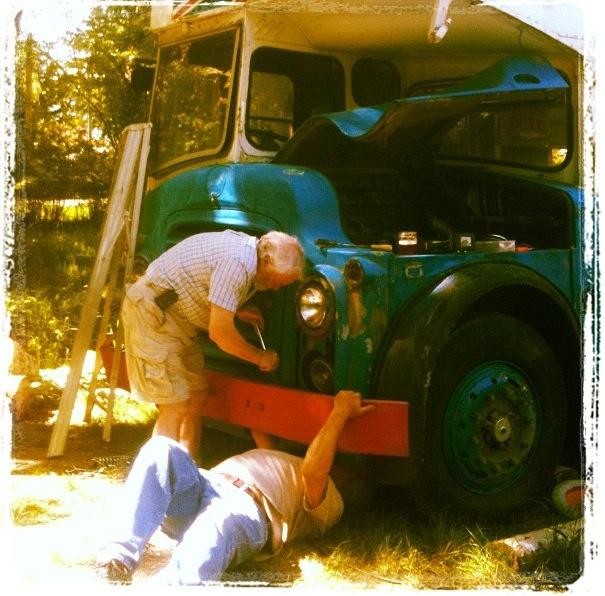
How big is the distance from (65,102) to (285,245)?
4.87 feet

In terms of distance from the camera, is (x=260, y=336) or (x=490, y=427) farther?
(x=260, y=336)

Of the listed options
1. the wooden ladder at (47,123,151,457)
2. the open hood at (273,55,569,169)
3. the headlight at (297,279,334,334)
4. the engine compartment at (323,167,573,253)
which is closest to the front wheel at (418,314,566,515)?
the headlight at (297,279,334,334)

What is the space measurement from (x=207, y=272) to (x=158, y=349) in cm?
43

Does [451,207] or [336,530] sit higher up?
[451,207]

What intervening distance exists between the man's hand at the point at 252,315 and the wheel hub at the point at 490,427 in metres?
0.87

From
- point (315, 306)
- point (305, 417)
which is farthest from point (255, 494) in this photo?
point (315, 306)

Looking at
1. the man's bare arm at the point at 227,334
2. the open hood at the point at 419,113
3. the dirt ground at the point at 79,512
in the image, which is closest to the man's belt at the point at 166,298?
the man's bare arm at the point at 227,334

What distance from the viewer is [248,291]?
3.71m

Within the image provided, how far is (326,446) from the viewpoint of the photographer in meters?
3.31

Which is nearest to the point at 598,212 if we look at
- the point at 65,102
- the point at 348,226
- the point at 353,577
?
the point at 348,226

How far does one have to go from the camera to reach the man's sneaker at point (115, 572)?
2.98 m

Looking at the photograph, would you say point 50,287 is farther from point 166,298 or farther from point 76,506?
point 76,506

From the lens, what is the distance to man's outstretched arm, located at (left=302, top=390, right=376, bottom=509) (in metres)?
3.29

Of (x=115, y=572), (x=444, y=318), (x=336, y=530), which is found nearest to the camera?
(x=115, y=572)
